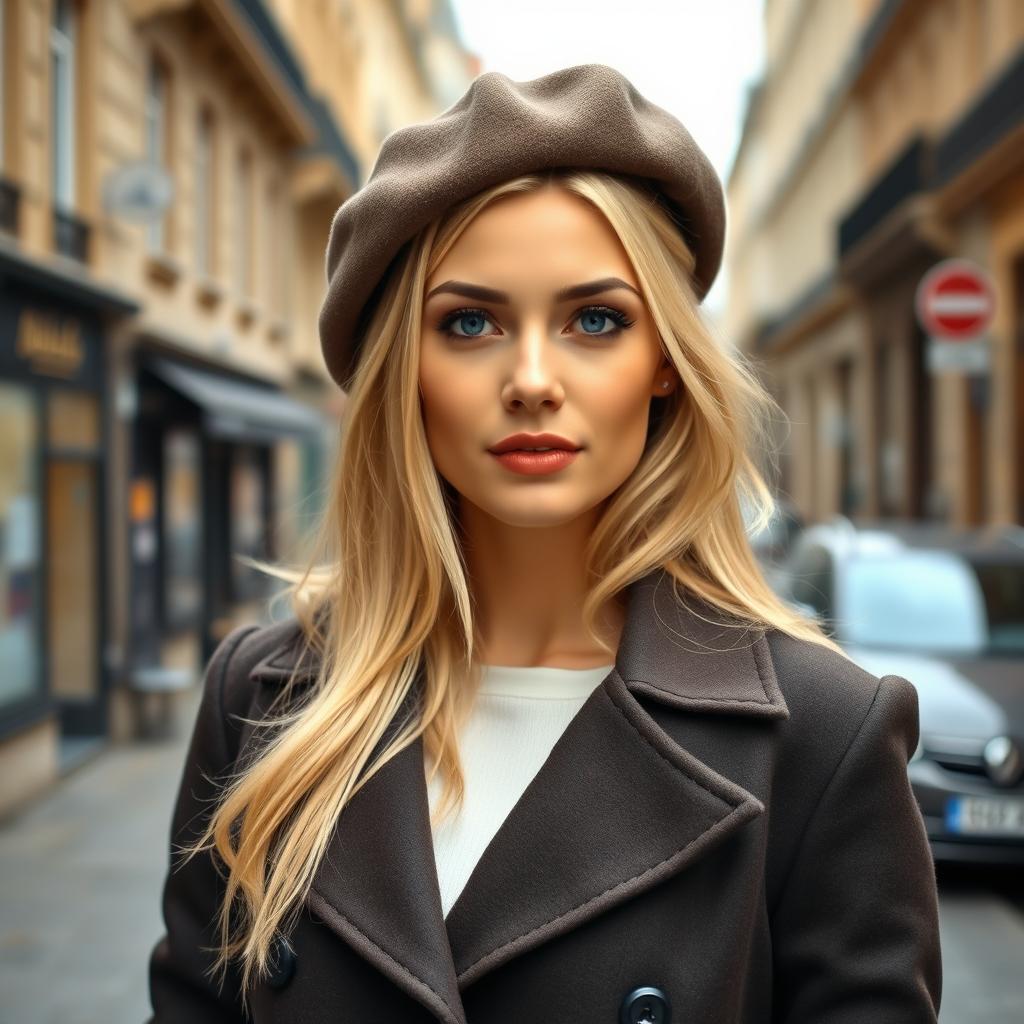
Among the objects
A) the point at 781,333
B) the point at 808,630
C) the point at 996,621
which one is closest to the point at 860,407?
the point at 781,333

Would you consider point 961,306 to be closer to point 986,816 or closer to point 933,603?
point 933,603

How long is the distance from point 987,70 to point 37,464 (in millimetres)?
12957

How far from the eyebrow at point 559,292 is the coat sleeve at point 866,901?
619 mm

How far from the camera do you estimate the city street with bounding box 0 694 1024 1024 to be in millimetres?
4836

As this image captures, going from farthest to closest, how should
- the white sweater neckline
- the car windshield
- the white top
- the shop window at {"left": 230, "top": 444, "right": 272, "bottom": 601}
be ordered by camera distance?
the shop window at {"left": 230, "top": 444, "right": 272, "bottom": 601}
the car windshield
the white sweater neckline
the white top

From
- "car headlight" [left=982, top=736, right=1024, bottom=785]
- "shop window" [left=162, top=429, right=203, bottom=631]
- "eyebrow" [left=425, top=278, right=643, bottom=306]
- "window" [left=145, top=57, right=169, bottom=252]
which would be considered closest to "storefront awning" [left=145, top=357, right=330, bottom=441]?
"shop window" [left=162, top=429, right=203, bottom=631]

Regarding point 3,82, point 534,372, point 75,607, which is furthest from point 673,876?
point 75,607

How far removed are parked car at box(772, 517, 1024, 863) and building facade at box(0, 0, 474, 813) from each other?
9.89 feet

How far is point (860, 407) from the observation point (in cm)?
2556

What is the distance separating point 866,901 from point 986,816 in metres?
4.58

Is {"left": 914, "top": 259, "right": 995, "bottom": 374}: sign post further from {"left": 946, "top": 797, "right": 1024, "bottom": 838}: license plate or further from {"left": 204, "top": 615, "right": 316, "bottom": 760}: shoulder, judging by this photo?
{"left": 204, "top": 615, "right": 316, "bottom": 760}: shoulder

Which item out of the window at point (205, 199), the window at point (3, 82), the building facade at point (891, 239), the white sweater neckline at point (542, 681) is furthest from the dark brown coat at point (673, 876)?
the window at point (205, 199)

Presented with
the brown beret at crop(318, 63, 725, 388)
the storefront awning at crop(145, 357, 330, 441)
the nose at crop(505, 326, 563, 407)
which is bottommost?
the nose at crop(505, 326, 563, 407)

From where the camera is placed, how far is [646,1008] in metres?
1.55
